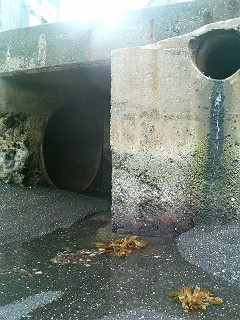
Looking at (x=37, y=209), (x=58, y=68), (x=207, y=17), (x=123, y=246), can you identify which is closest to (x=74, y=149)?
(x=58, y=68)

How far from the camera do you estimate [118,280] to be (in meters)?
2.62

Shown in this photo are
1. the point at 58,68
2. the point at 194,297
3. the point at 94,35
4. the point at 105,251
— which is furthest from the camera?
the point at 58,68

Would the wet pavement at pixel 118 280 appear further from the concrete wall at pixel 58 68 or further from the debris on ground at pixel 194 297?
the concrete wall at pixel 58 68

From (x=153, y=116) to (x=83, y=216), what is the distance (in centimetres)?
189

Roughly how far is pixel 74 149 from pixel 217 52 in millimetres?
4615

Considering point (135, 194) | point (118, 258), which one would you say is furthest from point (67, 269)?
point (135, 194)

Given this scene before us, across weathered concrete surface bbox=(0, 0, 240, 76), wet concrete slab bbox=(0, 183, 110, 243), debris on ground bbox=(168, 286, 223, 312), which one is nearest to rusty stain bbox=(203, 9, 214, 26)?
weathered concrete surface bbox=(0, 0, 240, 76)

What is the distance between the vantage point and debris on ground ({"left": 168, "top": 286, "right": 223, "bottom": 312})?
7.13 ft

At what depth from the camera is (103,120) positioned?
762 centimetres

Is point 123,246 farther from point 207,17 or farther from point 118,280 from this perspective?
point 207,17

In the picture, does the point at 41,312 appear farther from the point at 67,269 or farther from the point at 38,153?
the point at 38,153

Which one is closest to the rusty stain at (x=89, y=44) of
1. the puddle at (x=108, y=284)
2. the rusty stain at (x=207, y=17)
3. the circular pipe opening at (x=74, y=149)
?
the rusty stain at (x=207, y=17)

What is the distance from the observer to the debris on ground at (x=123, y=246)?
321 cm

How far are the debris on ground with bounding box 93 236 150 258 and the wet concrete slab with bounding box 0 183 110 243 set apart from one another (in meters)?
0.97
